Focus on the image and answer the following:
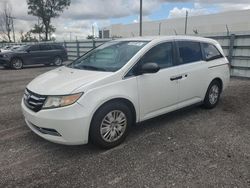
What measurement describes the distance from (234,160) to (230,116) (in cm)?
190

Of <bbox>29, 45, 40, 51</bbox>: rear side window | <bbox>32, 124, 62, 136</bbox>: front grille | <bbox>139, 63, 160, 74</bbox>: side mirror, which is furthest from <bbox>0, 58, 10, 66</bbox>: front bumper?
<bbox>139, 63, 160, 74</bbox>: side mirror

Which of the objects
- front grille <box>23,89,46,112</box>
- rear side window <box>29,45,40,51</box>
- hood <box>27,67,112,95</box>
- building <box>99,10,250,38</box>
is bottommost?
front grille <box>23,89,46,112</box>

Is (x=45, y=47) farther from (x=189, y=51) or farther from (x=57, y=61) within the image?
(x=189, y=51)

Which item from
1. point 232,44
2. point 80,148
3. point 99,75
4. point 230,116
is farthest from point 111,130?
point 232,44

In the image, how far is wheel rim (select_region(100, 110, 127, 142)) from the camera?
342cm

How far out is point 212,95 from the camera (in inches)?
209

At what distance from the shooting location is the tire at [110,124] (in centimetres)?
331

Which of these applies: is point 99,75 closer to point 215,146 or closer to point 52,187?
point 52,187

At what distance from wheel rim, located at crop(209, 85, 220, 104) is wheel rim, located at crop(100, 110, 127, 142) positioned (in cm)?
249

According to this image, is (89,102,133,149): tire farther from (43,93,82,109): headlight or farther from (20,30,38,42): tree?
(20,30,38,42): tree

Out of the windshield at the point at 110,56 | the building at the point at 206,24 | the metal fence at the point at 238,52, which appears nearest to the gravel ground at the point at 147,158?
the windshield at the point at 110,56

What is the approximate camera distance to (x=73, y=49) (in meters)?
17.8

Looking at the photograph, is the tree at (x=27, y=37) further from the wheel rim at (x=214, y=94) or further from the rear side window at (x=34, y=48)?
the wheel rim at (x=214, y=94)

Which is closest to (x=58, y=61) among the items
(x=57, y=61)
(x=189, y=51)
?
(x=57, y=61)
